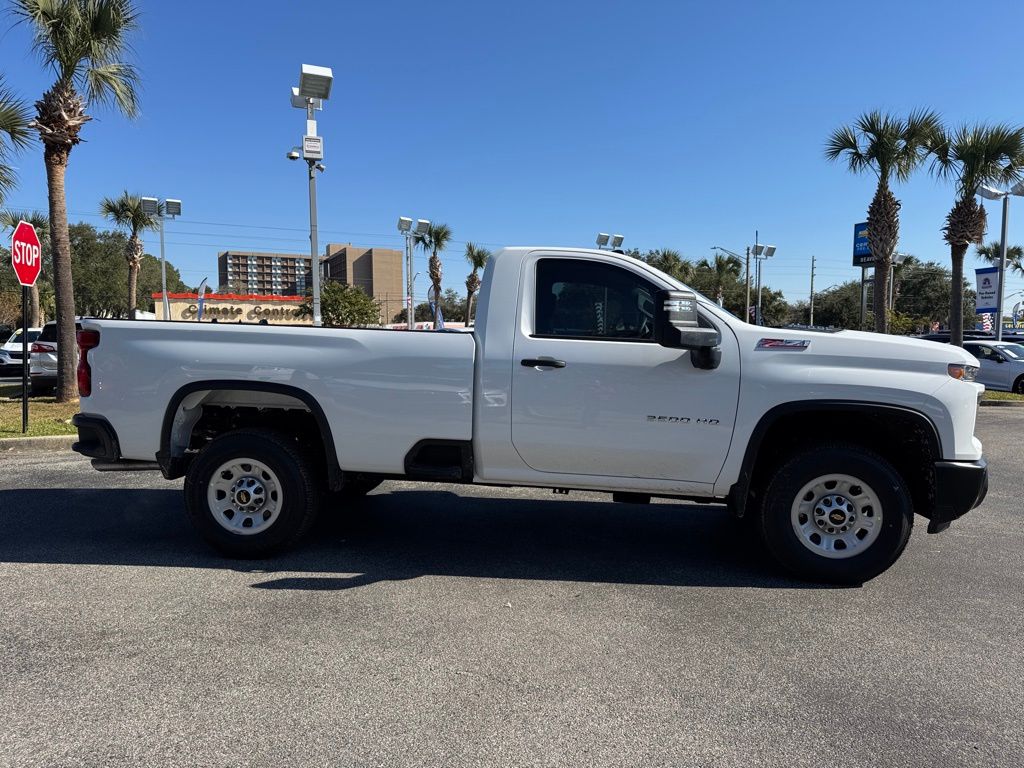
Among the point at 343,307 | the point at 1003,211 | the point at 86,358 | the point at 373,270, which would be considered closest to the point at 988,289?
the point at 1003,211

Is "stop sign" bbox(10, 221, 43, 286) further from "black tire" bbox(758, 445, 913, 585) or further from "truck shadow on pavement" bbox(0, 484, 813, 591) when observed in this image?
"black tire" bbox(758, 445, 913, 585)

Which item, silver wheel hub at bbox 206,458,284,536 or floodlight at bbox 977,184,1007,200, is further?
floodlight at bbox 977,184,1007,200

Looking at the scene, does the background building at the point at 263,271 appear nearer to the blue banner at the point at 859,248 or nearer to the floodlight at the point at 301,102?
the blue banner at the point at 859,248

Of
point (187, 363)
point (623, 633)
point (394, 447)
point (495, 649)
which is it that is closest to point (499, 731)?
point (495, 649)

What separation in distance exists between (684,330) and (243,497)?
10.5 ft

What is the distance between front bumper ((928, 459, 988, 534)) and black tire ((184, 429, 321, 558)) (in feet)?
13.5

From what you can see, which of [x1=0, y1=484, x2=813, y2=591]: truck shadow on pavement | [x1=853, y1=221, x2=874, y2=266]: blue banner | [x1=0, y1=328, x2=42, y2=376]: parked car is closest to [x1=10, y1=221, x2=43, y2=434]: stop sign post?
[x1=0, y1=484, x2=813, y2=591]: truck shadow on pavement

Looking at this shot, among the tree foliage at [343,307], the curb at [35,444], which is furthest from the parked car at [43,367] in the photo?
the tree foliage at [343,307]

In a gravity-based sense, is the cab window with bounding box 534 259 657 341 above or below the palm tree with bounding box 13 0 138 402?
below

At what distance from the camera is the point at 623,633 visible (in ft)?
12.5

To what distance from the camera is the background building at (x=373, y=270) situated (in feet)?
393

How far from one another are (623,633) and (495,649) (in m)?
0.73

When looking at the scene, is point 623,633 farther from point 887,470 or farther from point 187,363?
point 187,363

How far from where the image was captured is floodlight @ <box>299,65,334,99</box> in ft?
40.3
